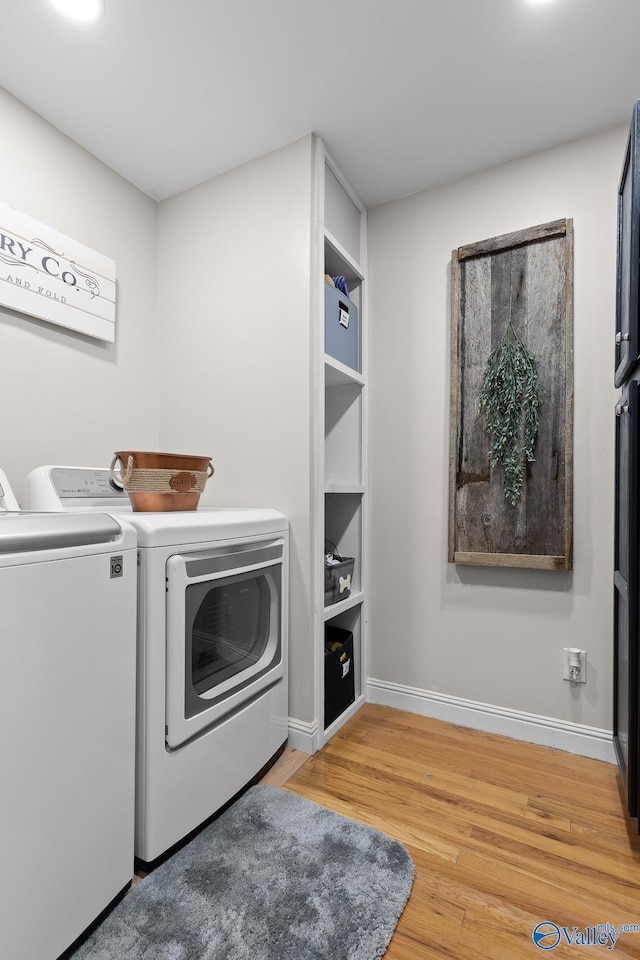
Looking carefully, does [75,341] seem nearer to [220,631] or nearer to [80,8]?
[80,8]

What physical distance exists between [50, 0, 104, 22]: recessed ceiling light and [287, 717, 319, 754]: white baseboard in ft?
8.07

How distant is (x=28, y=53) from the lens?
154 centimetres

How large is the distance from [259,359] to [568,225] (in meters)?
1.35

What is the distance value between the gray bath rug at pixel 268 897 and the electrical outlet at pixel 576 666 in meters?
0.97

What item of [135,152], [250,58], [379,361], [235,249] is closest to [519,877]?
[379,361]

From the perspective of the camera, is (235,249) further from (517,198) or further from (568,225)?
(568,225)

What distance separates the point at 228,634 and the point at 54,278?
149 cm

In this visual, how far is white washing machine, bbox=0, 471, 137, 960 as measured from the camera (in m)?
0.91

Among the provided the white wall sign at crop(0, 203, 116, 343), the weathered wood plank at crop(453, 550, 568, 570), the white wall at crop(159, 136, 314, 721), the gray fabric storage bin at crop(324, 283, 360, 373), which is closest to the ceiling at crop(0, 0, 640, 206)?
the white wall at crop(159, 136, 314, 721)

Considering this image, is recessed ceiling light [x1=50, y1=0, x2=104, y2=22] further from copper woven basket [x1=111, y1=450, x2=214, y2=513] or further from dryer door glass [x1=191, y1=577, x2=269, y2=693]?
dryer door glass [x1=191, y1=577, x2=269, y2=693]

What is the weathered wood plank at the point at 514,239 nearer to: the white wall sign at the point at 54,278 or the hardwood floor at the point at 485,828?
the white wall sign at the point at 54,278

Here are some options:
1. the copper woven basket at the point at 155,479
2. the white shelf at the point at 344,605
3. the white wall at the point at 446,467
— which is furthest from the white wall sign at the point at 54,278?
the white shelf at the point at 344,605

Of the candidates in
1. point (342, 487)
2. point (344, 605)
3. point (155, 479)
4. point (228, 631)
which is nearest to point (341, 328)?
point (342, 487)

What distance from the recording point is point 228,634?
158cm
